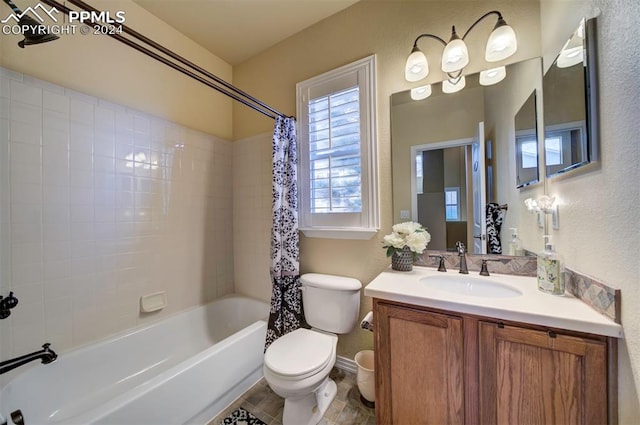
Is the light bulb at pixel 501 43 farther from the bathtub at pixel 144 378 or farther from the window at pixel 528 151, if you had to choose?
the bathtub at pixel 144 378

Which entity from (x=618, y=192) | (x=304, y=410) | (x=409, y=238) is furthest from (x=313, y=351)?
(x=618, y=192)

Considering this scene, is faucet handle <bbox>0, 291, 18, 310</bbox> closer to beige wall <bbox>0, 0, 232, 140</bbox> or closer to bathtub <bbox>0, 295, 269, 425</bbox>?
bathtub <bbox>0, 295, 269, 425</bbox>

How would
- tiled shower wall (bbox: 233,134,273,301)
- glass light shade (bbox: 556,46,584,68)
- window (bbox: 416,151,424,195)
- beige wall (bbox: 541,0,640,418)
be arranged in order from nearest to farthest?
1. beige wall (bbox: 541,0,640,418)
2. glass light shade (bbox: 556,46,584,68)
3. window (bbox: 416,151,424,195)
4. tiled shower wall (bbox: 233,134,273,301)

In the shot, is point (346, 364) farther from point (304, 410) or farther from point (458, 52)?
point (458, 52)

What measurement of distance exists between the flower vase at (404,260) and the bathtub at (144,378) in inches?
43.0

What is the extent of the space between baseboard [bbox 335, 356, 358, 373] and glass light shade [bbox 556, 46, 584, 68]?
205 centimetres

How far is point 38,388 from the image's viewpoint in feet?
4.09

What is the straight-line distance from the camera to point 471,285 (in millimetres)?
1284

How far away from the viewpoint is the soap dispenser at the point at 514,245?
1289mm

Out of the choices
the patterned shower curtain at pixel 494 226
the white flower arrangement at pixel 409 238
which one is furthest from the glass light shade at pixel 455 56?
the white flower arrangement at pixel 409 238

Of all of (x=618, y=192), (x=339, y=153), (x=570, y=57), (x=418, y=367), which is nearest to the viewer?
(x=618, y=192)

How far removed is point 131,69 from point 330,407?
2.73m

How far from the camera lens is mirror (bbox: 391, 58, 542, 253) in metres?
1.32

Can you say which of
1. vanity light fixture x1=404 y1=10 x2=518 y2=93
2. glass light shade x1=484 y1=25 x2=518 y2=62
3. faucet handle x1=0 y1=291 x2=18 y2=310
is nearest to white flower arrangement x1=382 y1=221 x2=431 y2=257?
vanity light fixture x1=404 y1=10 x2=518 y2=93
